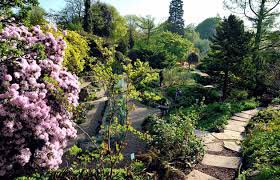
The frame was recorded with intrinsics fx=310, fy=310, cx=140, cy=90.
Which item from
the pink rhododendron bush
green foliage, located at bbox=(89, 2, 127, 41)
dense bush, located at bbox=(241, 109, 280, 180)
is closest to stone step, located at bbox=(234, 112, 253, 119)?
dense bush, located at bbox=(241, 109, 280, 180)

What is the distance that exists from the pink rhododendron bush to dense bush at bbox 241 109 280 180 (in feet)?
9.88

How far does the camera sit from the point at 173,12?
57156mm

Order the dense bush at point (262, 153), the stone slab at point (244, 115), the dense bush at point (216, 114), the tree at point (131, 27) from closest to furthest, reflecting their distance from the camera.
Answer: the dense bush at point (262, 153)
the dense bush at point (216, 114)
the stone slab at point (244, 115)
the tree at point (131, 27)

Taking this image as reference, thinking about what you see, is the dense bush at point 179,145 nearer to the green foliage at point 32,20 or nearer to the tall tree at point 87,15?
the green foliage at point 32,20

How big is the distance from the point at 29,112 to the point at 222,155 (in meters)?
3.69

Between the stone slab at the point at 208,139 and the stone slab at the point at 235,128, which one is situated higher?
the stone slab at the point at 235,128

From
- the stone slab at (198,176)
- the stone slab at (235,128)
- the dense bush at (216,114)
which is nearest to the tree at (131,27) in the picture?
the dense bush at (216,114)

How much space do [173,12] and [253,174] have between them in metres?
55.0

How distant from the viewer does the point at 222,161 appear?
5719 mm

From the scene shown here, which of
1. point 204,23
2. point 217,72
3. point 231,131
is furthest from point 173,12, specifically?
point 231,131

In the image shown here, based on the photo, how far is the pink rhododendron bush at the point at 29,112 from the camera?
195 inches

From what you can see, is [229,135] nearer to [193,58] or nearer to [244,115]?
[244,115]

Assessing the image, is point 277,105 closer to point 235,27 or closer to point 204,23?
Result: point 235,27

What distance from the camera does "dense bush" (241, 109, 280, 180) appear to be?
4382mm
